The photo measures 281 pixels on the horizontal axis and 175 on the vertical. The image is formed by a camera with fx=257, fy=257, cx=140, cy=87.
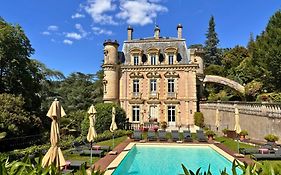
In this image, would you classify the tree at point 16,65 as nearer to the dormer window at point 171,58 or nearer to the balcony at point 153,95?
the balcony at point 153,95

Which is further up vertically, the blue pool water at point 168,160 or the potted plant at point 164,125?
the potted plant at point 164,125

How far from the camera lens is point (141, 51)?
35531 millimetres

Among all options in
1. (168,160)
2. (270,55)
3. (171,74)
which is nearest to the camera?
(168,160)

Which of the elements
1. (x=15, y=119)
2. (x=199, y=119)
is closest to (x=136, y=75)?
(x=199, y=119)

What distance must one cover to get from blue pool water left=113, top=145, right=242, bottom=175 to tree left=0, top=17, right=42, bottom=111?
47.8 ft

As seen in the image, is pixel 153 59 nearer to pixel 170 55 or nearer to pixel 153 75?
pixel 153 75

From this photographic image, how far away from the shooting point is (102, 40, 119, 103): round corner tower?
34812 millimetres

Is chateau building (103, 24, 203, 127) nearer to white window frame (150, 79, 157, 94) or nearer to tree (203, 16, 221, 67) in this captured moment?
white window frame (150, 79, 157, 94)

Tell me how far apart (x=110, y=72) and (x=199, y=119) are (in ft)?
43.8

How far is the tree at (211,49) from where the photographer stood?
72231mm

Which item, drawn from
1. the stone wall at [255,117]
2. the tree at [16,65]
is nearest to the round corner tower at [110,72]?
the tree at [16,65]

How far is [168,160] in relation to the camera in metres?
15.3

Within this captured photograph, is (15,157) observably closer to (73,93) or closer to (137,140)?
(137,140)

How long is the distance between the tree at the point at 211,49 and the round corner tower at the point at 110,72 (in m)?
41.3
